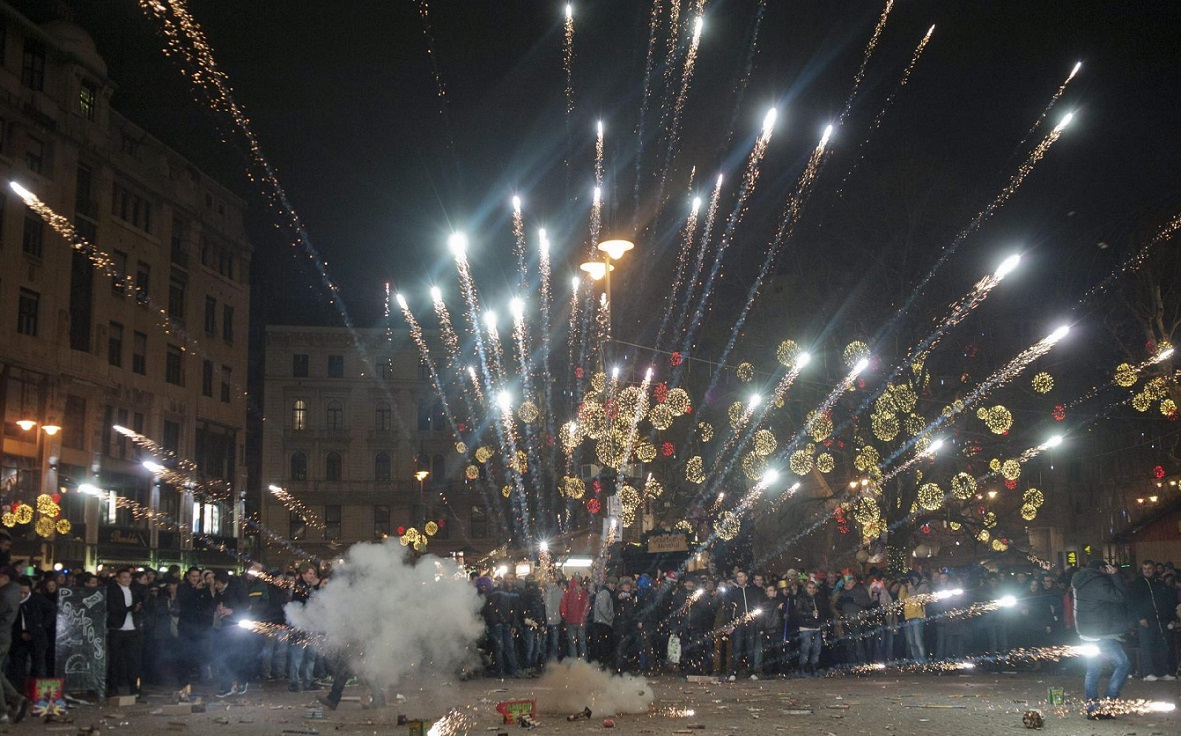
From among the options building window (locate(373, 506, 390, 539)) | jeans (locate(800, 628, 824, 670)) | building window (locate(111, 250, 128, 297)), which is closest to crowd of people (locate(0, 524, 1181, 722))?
jeans (locate(800, 628, 824, 670))

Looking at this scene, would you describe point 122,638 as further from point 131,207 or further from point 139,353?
point 131,207

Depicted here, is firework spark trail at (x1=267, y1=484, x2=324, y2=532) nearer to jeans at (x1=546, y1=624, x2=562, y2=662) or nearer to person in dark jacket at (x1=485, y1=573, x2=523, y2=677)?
jeans at (x1=546, y1=624, x2=562, y2=662)

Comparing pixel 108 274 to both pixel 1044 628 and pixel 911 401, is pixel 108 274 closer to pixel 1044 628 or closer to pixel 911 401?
pixel 911 401

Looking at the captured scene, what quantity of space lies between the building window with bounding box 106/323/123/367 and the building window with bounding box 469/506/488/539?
3368cm

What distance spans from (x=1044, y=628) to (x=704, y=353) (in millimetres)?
18581

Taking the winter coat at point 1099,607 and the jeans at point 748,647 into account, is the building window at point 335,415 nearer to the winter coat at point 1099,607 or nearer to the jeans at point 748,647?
the jeans at point 748,647

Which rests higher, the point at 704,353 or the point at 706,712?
the point at 704,353

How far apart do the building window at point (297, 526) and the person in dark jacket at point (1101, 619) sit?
6254cm

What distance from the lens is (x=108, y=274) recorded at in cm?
4384

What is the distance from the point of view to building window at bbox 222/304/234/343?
53.7 metres

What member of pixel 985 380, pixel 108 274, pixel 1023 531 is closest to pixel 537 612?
pixel 985 380

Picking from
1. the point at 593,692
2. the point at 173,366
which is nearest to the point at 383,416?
the point at 173,366

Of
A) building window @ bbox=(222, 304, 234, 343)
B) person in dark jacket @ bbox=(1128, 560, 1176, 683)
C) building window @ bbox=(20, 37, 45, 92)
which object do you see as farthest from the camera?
building window @ bbox=(222, 304, 234, 343)

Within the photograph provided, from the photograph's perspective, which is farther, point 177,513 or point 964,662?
point 177,513
